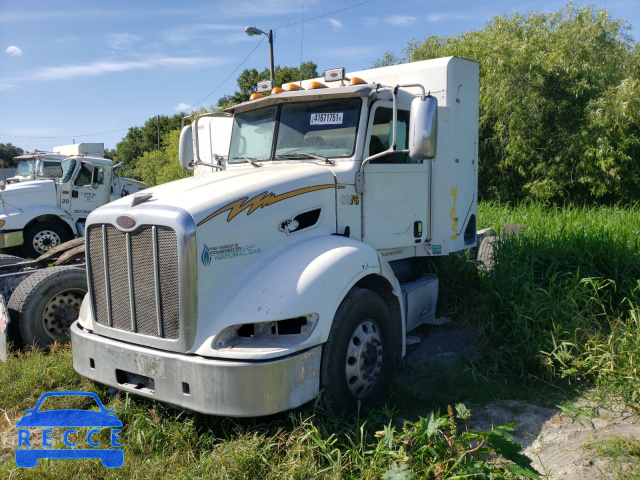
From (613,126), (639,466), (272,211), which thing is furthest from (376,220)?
(613,126)

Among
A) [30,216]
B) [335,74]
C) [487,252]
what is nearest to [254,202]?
[335,74]

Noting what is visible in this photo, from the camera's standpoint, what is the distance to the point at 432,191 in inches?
215

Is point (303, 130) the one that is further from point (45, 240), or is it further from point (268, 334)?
point (45, 240)

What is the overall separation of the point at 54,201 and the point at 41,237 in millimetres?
873

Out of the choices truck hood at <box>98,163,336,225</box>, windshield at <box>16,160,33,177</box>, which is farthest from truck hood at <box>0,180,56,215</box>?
truck hood at <box>98,163,336,225</box>

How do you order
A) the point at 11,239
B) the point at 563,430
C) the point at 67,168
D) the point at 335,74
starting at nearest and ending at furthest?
the point at 563,430, the point at 335,74, the point at 11,239, the point at 67,168

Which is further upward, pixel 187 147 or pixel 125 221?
pixel 187 147

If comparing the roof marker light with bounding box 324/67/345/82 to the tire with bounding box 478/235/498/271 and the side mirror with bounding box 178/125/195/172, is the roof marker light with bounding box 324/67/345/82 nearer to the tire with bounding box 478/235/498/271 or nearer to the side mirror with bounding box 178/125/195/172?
the side mirror with bounding box 178/125/195/172

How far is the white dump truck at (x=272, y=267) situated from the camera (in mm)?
3311

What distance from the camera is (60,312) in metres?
5.58

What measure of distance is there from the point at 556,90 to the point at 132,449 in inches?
525

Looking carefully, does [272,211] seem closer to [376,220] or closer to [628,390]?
[376,220]

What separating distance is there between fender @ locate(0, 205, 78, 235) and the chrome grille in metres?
8.70

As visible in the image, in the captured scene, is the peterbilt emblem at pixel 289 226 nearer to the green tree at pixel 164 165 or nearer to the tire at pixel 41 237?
the tire at pixel 41 237
